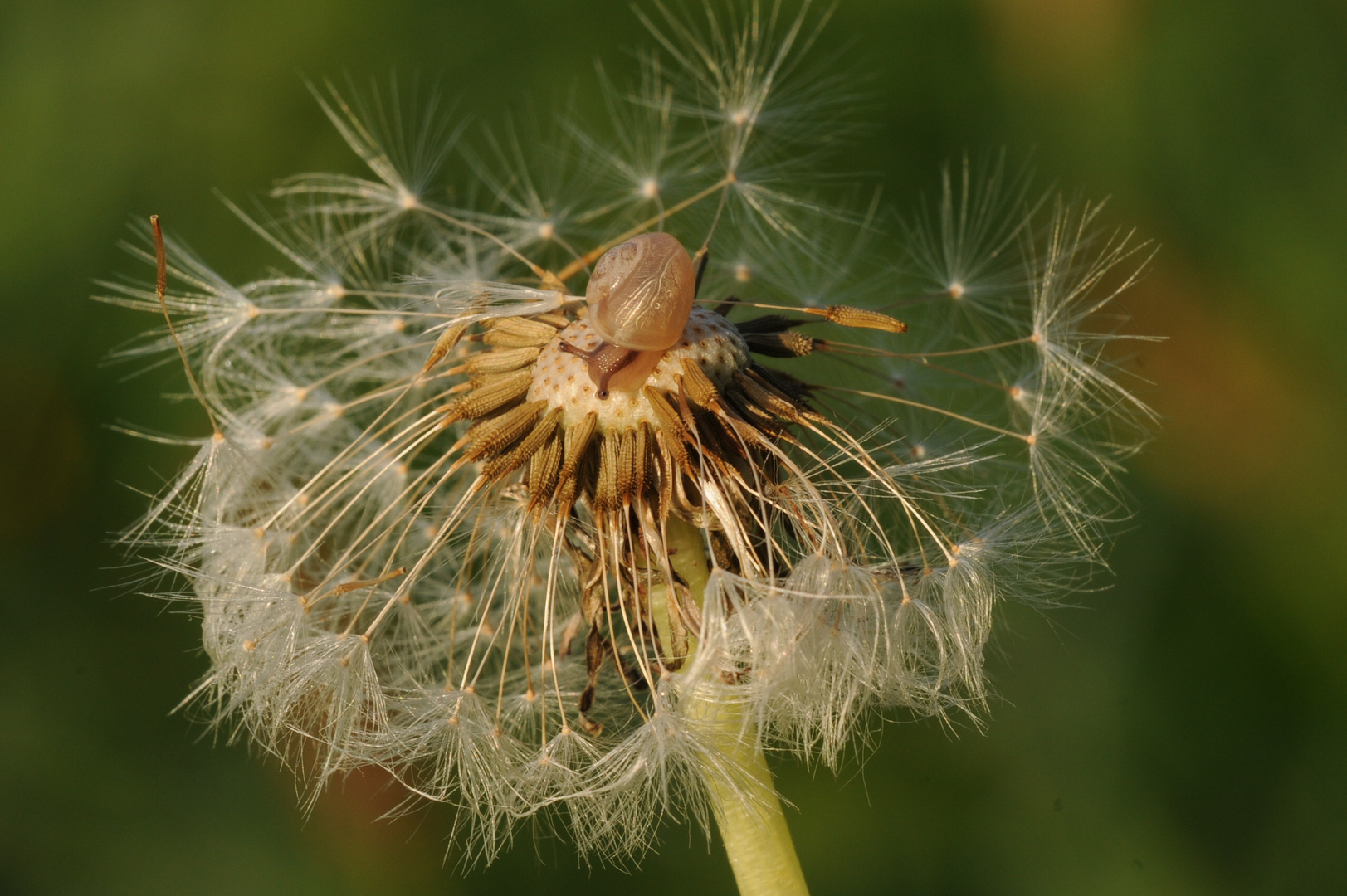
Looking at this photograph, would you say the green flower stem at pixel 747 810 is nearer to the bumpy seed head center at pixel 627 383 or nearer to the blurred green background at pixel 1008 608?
the bumpy seed head center at pixel 627 383

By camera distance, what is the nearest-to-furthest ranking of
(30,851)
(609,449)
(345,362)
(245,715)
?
(609,449)
(245,715)
(345,362)
(30,851)

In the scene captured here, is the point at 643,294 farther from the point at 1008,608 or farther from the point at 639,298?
the point at 1008,608

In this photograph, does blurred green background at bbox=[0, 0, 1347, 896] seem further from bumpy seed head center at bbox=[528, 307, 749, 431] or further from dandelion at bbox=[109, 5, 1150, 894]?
bumpy seed head center at bbox=[528, 307, 749, 431]

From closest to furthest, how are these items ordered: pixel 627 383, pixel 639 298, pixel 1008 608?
pixel 639 298 → pixel 627 383 → pixel 1008 608

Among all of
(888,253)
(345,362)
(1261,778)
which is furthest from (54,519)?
(1261,778)

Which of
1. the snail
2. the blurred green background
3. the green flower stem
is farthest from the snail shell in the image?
the blurred green background

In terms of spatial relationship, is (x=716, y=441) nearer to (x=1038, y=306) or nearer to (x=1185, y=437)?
(x=1038, y=306)

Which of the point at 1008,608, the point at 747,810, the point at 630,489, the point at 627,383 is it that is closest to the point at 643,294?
the point at 627,383
